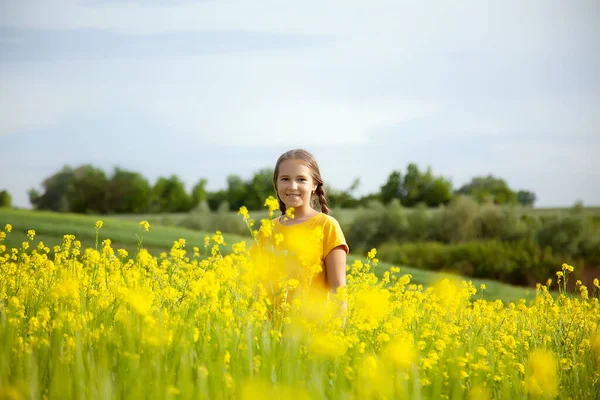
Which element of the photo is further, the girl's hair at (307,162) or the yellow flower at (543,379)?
the girl's hair at (307,162)

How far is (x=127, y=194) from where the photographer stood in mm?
46688

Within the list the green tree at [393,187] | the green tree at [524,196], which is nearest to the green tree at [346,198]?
the green tree at [393,187]

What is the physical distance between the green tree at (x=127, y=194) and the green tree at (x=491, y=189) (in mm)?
24353

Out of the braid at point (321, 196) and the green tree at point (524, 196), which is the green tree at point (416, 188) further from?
the braid at point (321, 196)

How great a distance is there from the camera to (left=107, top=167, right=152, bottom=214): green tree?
45.9 meters

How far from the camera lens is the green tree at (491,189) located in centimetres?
3491

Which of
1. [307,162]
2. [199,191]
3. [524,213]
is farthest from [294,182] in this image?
[199,191]

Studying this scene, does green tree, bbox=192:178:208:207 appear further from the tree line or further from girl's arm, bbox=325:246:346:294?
girl's arm, bbox=325:246:346:294

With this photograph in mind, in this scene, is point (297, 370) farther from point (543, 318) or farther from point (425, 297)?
point (543, 318)

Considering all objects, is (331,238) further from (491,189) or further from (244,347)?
(491,189)

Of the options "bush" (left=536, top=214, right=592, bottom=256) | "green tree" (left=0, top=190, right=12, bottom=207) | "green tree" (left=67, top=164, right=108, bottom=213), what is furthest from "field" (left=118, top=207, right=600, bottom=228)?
"green tree" (left=0, top=190, right=12, bottom=207)

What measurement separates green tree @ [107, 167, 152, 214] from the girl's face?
42.5 metres

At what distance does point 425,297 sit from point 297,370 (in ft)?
8.84

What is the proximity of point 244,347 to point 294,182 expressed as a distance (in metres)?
1.68
